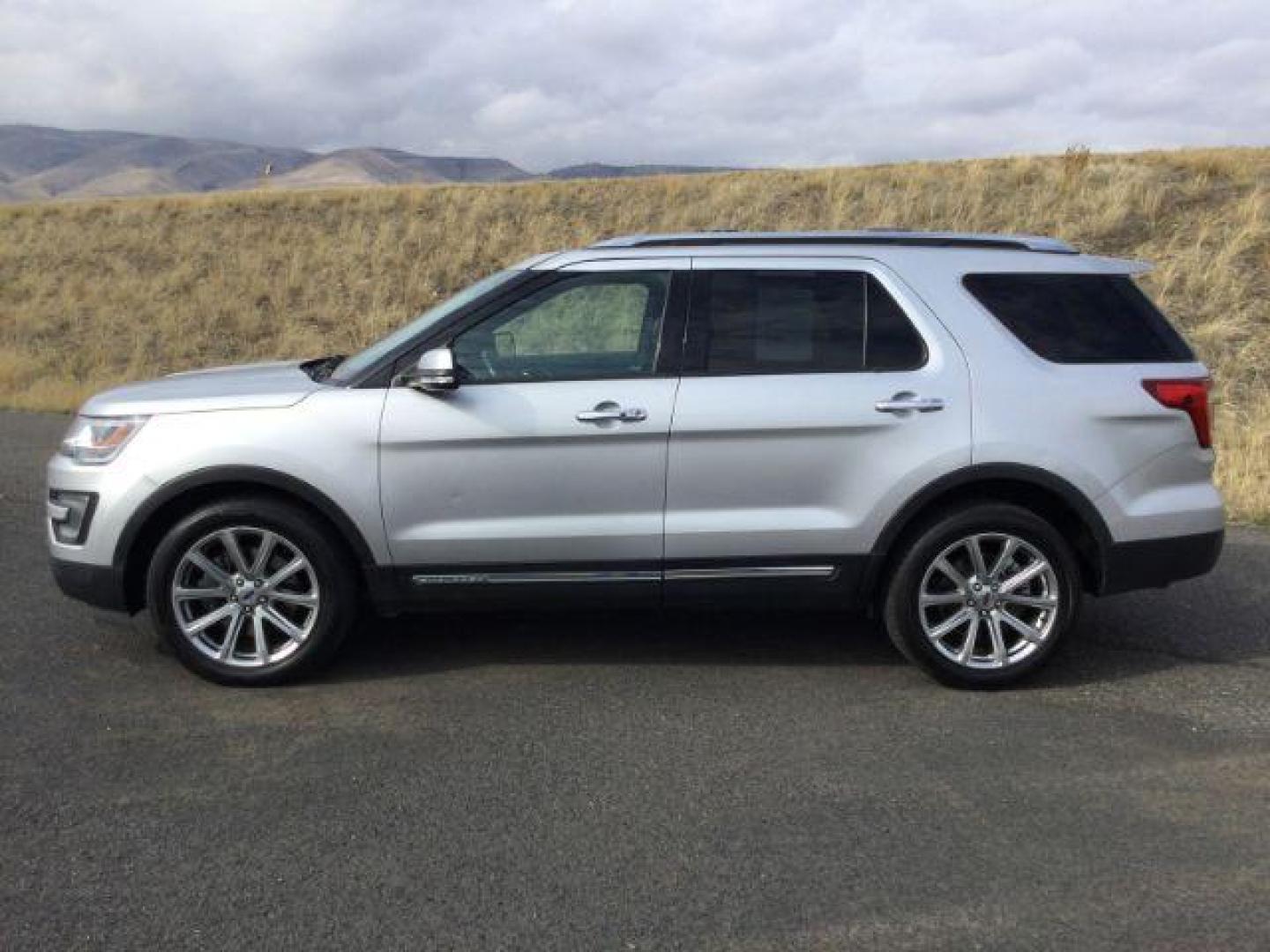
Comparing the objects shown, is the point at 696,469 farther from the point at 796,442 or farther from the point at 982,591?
the point at 982,591

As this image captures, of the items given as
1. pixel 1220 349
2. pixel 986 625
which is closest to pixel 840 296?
pixel 986 625

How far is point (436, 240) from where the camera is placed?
27828 mm

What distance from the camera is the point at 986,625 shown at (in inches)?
197

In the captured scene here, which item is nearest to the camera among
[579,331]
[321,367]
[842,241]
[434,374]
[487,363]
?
[434,374]

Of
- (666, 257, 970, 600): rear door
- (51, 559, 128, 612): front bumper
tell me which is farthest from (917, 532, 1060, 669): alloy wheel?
(51, 559, 128, 612): front bumper

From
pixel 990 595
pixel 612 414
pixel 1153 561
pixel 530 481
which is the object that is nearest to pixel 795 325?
pixel 612 414

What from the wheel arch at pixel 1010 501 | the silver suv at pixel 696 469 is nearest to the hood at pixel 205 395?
the silver suv at pixel 696 469

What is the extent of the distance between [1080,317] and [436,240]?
24.1m

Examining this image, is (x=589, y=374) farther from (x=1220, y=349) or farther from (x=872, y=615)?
(x=1220, y=349)

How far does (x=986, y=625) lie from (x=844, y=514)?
77 cm

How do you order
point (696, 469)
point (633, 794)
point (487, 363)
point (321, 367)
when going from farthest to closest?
point (321, 367) → point (487, 363) → point (696, 469) → point (633, 794)

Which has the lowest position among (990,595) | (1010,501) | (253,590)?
(990,595)

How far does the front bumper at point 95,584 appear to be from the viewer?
16.0ft

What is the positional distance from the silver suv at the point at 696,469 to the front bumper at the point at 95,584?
1 centimetres
